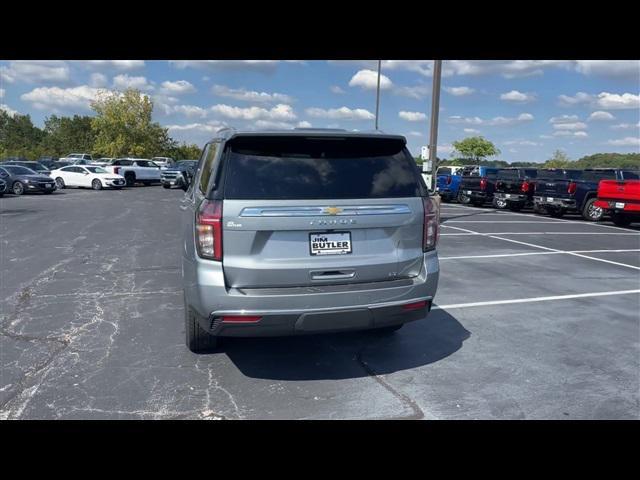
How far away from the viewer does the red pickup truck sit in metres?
15.7

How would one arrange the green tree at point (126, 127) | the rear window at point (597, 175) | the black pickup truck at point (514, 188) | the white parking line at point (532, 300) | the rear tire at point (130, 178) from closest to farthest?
the white parking line at point (532, 300)
the rear window at point (597, 175)
the black pickup truck at point (514, 188)
the rear tire at point (130, 178)
the green tree at point (126, 127)

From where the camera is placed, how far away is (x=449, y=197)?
2736 cm

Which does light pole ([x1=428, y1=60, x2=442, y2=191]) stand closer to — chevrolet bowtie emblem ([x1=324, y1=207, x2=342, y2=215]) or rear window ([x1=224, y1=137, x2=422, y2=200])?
rear window ([x1=224, y1=137, x2=422, y2=200])

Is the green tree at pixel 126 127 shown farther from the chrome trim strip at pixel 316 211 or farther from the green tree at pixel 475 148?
the chrome trim strip at pixel 316 211

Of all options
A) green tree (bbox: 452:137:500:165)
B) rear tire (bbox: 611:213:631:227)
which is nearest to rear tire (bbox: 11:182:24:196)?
rear tire (bbox: 611:213:631:227)

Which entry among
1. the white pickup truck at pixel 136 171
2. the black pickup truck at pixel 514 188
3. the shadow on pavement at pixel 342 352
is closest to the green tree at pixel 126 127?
the white pickup truck at pixel 136 171

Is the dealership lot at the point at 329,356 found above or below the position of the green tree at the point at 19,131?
below

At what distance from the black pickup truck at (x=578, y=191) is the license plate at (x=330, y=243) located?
16.9 meters

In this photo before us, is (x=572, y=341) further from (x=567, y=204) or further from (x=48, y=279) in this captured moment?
(x=567, y=204)

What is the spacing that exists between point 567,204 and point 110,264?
53.5ft

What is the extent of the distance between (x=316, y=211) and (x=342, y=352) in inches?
68.7

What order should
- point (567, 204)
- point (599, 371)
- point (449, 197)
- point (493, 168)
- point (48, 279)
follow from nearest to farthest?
point (599, 371) → point (48, 279) → point (567, 204) → point (493, 168) → point (449, 197)

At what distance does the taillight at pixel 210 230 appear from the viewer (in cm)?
358

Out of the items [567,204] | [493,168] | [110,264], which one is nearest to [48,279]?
[110,264]
